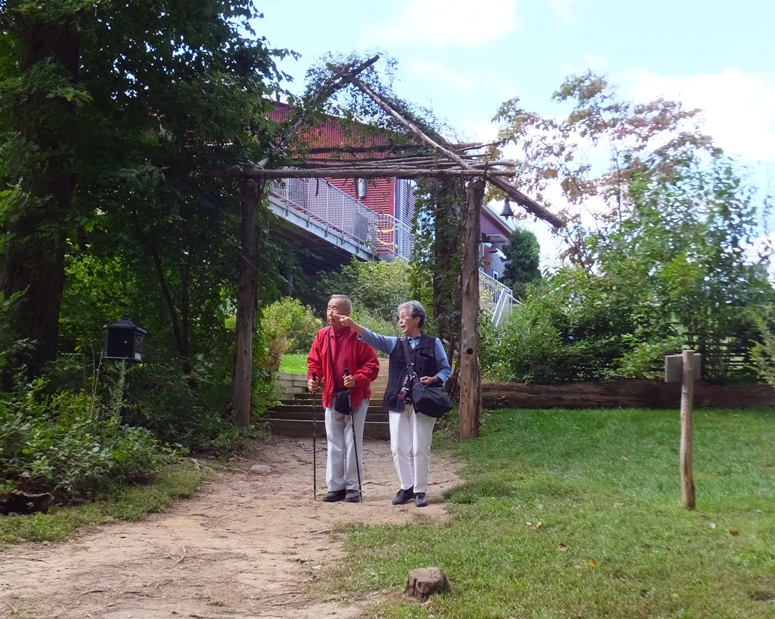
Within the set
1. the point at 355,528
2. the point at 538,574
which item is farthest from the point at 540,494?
the point at 538,574

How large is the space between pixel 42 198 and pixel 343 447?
4.76m

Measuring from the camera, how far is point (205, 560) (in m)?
5.54

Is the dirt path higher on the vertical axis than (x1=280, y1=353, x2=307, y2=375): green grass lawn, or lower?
lower

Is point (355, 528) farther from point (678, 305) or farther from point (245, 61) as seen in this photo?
point (678, 305)

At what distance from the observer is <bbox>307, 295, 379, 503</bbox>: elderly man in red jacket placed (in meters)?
7.81

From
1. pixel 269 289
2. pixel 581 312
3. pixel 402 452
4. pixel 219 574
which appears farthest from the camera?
pixel 581 312

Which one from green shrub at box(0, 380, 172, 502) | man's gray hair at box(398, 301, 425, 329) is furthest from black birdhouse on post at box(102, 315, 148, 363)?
man's gray hair at box(398, 301, 425, 329)

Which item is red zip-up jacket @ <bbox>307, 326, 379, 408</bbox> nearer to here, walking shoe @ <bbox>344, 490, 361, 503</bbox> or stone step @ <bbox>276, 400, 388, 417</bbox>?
walking shoe @ <bbox>344, 490, 361, 503</bbox>

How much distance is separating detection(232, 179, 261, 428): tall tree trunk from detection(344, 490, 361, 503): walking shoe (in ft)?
14.2

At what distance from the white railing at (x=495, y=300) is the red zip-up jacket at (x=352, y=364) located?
1000 centimetres

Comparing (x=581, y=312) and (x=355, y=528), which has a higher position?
(x=581, y=312)

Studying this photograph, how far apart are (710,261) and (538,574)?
9.87m

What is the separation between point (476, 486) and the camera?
7980 mm

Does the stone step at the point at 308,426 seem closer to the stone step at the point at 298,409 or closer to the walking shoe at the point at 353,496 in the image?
the stone step at the point at 298,409
